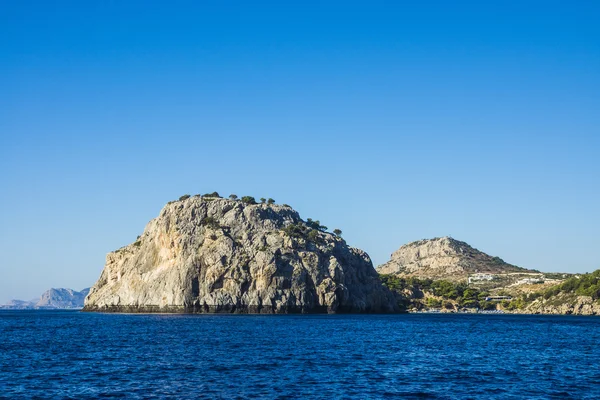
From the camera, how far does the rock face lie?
169500 millimetres

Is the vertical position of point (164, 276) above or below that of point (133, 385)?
above

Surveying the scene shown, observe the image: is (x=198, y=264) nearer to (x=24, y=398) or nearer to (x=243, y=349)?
(x=243, y=349)

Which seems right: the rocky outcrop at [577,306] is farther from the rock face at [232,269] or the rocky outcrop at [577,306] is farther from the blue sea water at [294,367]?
the blue sea water at [294,367]

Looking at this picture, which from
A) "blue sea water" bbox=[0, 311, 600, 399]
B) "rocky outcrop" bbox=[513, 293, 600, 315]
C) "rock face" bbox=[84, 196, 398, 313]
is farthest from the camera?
"rocky outcrop" bbox=[513, 293, 600, 315]

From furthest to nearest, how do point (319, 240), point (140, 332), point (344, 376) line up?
point (319, 240) < point (140, 332) < point (344, 376)

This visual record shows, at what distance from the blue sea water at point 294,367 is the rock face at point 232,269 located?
8044 cm

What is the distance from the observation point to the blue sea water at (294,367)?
42750 millimetres

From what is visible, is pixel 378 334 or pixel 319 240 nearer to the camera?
pixel 378 334

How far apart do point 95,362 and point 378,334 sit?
49.6 metres

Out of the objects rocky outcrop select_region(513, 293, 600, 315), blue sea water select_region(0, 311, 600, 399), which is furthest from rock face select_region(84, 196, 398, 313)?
blue sea water select_region(0, 311, 600, 399)

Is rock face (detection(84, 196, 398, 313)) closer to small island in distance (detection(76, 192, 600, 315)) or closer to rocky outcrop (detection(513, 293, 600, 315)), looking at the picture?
small island in distance (detection(76, 192, 600, 315))

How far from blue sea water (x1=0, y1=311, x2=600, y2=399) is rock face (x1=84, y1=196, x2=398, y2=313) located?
80.4m

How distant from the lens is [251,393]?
4134 centimetres

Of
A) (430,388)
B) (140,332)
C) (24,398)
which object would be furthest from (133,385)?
(140,332)
